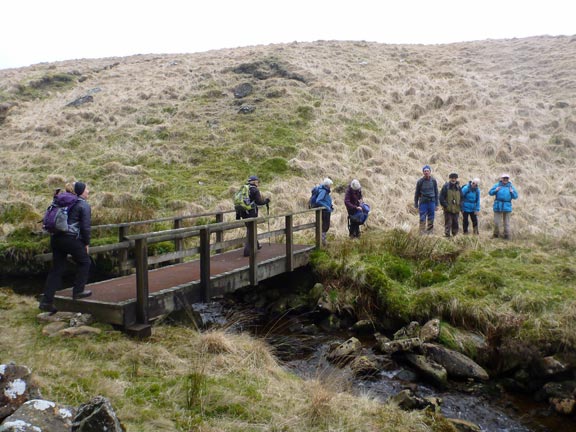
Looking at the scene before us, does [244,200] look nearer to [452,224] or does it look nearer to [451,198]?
[451,198]

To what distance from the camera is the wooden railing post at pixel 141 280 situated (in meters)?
6.55

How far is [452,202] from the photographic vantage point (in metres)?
12.3

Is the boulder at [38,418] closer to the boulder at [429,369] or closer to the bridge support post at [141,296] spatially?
the bridge support post at [141,296]

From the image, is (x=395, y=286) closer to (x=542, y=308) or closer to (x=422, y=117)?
(x=542, y=308)

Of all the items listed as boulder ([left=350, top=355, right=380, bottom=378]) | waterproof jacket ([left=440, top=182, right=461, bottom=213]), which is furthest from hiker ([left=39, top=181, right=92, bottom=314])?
waterproof jacket ([left=440, top=182, right=461, bottom=213])

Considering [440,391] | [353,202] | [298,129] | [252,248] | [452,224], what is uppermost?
[298,129]

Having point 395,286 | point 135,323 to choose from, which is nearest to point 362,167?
point 395,286

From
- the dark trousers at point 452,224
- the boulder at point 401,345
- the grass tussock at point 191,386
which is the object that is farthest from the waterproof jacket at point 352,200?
the grass tussock at point 191,386

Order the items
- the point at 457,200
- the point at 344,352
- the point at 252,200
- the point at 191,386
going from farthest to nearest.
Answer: the point at 457,200 < the point at 252,200 < the point at 344,352 < the point at 191,386

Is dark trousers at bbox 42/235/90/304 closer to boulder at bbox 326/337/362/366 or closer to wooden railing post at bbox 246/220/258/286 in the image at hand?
wooden railing post at bbox 246/220/258/286

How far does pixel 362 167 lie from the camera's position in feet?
63.9

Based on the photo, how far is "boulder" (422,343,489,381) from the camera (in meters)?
7.19

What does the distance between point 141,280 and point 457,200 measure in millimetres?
8942

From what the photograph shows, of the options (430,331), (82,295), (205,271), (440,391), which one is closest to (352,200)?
(430,331)
